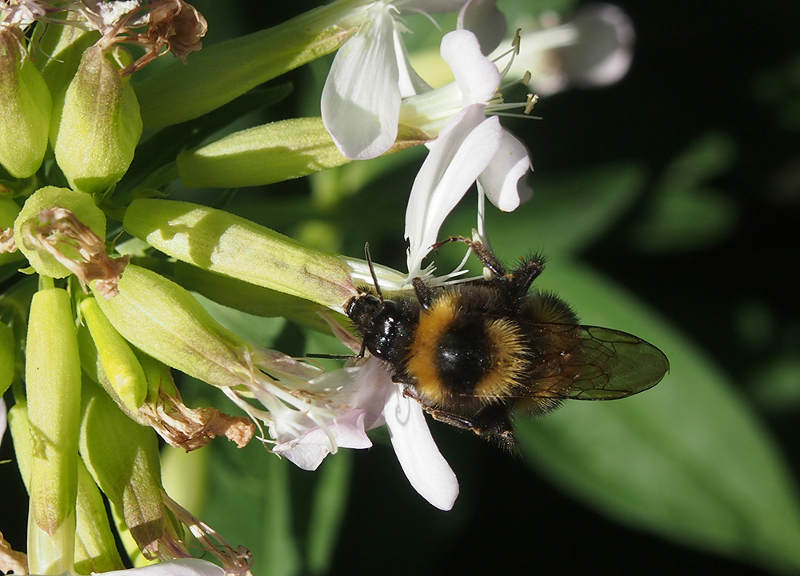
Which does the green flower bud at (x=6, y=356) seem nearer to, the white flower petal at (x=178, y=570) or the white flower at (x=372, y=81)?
the white flower petal at (x=178, y=570)

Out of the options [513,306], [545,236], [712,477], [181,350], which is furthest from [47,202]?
[712,477]

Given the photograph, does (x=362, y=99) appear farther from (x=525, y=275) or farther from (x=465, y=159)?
(x=525, y=275)

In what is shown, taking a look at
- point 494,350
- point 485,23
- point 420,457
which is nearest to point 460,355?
point 494,350

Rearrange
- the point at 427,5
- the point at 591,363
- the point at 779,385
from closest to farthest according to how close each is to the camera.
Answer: the point at 591,363 < the point at 427,5 < the point at 779,385

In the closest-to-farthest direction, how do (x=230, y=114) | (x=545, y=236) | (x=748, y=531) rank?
(x=230, y=114)
(x=748, y=531)
(x=545, y=236)

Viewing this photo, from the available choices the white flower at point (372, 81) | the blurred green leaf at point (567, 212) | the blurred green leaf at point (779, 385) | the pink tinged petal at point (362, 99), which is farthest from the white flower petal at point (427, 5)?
the blurred green leaf at point (779, 385)

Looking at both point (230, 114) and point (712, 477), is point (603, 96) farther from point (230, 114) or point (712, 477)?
point (230, 114)
